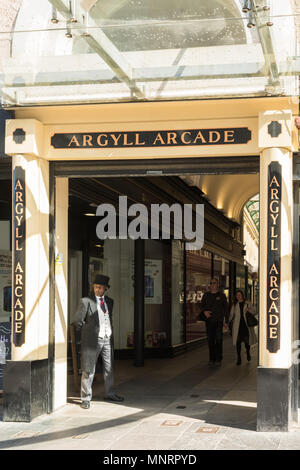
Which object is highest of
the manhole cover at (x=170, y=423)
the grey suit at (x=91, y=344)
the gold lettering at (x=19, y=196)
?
the gold lettering at (x=19, y=196)

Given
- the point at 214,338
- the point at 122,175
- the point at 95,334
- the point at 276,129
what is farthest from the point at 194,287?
the point at 276,129

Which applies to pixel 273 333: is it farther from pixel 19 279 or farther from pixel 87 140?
pixel 87 140

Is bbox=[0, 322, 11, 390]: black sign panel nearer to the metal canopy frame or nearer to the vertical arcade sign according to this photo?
the vertical arcade sign

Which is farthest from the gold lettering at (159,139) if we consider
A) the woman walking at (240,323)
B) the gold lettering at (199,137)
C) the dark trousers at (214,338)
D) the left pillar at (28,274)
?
the woman walking at (240,323)

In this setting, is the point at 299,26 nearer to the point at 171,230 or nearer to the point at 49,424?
the point at 49,424

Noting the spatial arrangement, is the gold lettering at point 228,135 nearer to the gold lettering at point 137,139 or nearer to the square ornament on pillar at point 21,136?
the gold lettering at point 137,139

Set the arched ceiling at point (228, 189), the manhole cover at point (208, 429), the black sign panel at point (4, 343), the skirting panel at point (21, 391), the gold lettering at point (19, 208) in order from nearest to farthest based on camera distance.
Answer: the manhole cover at point (208, 429), the skirting panel at point (21, 391), the gold lettering at point (19, 208), the black sign panel at point (4, 343), the arched ceiling at point (228, 189)

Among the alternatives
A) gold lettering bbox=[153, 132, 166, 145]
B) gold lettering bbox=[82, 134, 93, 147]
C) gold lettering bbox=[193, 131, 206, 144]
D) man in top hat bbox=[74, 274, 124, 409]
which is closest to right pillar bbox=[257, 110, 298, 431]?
gold lettering bbox=[193, 131, 206, 144]

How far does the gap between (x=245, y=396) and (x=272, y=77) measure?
4871 mm

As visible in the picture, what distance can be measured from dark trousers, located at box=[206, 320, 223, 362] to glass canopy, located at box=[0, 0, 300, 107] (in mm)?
6410

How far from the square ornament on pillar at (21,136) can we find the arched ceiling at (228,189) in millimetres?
7183

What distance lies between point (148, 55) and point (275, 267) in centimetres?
312

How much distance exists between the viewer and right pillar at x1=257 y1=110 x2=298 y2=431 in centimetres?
764

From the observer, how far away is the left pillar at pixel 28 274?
27.1 ft
